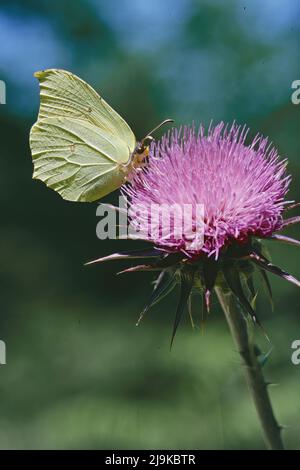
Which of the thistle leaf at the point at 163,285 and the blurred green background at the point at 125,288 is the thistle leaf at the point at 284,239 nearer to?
the thistle leaf at the point at 163,285

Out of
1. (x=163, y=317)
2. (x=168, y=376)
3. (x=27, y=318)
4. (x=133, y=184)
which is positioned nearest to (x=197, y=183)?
(x=133, y=184)

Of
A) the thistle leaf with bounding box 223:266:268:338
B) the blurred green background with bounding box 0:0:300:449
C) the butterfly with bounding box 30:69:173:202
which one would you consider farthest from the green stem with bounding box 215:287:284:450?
the blurred green background with bounding box 0:0:300:449

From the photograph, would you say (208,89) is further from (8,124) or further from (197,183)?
(197,183)

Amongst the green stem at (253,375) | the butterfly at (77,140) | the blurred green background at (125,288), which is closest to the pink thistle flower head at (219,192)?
the green stem at (253,375)

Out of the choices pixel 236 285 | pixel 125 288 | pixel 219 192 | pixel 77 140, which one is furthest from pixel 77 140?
pixel 125 288

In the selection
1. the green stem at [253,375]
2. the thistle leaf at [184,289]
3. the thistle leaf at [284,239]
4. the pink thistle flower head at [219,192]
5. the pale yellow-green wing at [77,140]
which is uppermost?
the pale yellow-green wing at [77,140]

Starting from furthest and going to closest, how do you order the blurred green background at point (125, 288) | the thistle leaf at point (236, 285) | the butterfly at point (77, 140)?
the blurred green background at point (125, 288) < the butterfly at point (77, 140) < the thistle leaf at point (236, 285)

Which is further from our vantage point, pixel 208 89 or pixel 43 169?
pixel 208 89
